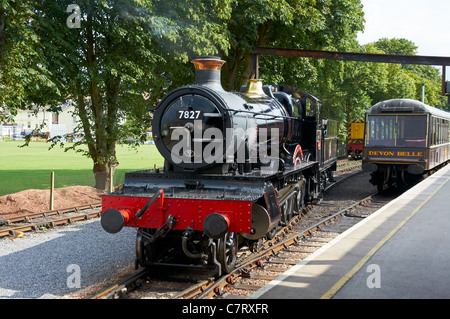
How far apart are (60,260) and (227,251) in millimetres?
2970

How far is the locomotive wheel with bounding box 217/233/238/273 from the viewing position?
6406mm

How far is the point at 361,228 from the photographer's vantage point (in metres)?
7.95

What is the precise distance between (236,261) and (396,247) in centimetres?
246

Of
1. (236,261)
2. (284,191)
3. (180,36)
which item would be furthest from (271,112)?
(180,36)

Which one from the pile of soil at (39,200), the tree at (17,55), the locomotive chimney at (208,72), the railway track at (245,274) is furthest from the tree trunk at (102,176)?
the locomotive chimney at (208,72)

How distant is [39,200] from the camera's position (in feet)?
41.5

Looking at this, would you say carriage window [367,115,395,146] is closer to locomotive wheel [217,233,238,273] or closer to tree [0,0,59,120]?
locomotive wheel [217,233,238,273]

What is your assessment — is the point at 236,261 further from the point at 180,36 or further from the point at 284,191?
the point at 180,36

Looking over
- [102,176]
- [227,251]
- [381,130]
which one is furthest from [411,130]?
[102,176]

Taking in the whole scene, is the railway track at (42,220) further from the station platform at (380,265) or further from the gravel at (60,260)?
the station platform at (380,265)

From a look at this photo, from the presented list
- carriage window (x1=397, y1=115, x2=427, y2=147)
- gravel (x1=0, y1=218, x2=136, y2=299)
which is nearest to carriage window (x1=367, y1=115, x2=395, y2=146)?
carriage window (x1=397, y1=115, x2=427, y2=147)

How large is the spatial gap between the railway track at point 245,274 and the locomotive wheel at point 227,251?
11cm

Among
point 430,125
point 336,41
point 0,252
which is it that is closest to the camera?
point 0,252

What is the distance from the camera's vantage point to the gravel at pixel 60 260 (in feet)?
20.9
